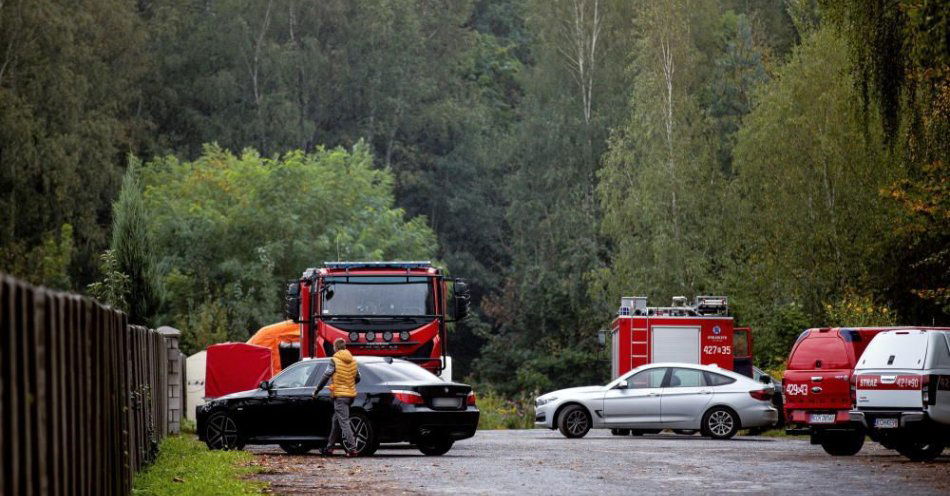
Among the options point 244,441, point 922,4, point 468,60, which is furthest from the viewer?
point 468,60

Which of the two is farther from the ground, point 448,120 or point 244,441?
point 448,120

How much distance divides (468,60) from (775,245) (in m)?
34.2

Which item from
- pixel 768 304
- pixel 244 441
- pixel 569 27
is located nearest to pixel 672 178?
pixel 768 304

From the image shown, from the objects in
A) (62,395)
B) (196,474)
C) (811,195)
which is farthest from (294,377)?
(811,195)

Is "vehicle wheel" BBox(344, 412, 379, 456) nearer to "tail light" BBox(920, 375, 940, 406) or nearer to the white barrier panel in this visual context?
"tail light" BBox(920, 375, 940, 406)

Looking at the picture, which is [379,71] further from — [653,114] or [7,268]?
[7,268]

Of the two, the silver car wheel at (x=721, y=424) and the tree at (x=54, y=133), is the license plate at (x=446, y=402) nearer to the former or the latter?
the silver car wheel at (x=721, y=424)

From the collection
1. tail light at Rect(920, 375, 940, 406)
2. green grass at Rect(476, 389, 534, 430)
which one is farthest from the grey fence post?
green grass at Rect(476, 389, 534, 430)

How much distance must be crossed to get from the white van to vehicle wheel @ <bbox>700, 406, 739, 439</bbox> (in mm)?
8208

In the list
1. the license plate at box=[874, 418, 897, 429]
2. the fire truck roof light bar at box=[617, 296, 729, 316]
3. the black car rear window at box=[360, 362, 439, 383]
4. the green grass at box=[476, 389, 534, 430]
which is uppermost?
the fire truck roof light bar at box=[617, 296, 729, 316]

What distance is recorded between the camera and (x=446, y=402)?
23.9 metres

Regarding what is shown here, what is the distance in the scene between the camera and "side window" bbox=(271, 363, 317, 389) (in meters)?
24.5

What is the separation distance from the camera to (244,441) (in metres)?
24.2

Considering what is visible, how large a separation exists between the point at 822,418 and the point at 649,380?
23.2 feet
